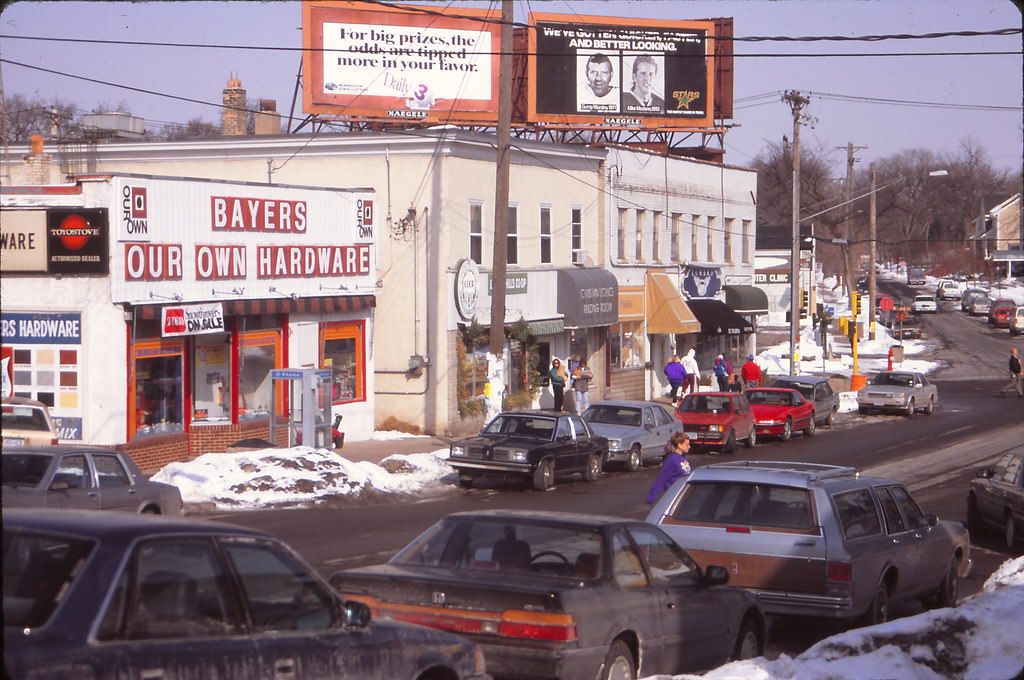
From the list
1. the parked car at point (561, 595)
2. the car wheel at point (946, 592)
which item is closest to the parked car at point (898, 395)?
the car wheel at point (946, 592)

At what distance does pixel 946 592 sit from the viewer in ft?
43.5

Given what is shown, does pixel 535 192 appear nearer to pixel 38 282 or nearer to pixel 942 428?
pixel 942 428

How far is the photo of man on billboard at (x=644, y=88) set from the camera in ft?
150

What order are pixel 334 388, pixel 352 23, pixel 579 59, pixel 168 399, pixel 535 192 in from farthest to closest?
pixel 579 59 → pixel 352 23 → pixel 535 192 → pixel 334 388 → pixel 168 399

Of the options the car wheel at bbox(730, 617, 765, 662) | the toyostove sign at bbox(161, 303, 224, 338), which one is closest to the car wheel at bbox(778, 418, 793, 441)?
the toyostove sign at bbox(161, 303, 224, 338)

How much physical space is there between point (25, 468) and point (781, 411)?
80.1ft

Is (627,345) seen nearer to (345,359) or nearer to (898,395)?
(898,395)

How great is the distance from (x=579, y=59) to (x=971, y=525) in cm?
2907

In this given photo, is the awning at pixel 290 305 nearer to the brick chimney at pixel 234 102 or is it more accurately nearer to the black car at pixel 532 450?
the black car at pixel 532 450

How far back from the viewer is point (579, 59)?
146 ft

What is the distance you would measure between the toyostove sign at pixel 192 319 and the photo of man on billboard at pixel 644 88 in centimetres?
2456

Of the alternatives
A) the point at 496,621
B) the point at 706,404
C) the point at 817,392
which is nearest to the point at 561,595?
the point at 496,621

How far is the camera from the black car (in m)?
A: 22.5

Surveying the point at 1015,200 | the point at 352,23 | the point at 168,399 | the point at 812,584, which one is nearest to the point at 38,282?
the point at 168,399
